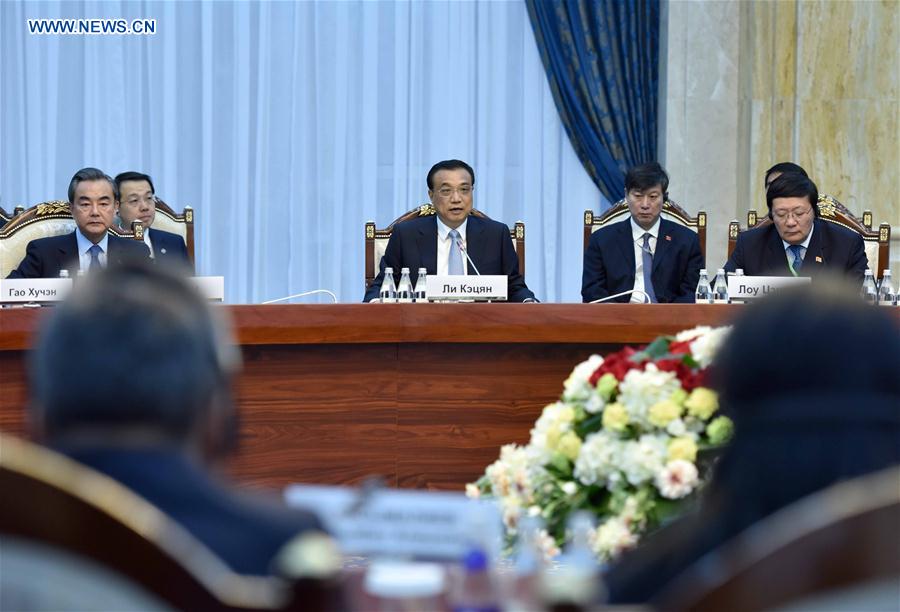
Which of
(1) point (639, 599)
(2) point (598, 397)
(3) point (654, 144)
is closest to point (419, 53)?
(3) point (654, 144)

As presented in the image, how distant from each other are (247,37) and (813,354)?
6.47m

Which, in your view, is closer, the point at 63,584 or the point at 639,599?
the point at 63,584

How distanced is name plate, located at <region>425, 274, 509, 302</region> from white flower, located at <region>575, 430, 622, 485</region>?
2532mm

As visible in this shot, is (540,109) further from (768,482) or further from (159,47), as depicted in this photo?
(768,482)

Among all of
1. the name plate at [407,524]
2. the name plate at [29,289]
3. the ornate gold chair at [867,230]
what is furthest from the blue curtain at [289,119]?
the name plate at [407,524]

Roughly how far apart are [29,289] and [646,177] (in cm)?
261

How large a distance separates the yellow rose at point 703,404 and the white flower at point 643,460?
0.06 metres

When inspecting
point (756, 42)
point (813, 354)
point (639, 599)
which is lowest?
point (639, 599)

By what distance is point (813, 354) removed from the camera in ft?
3.53

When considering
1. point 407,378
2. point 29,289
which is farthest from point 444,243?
point 29,289

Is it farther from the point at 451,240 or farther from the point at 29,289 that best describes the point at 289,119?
the point at 29,289

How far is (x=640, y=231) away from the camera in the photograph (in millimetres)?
5570

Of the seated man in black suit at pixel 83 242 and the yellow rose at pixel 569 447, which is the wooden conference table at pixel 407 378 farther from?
the yellow rose at pixel 569 447

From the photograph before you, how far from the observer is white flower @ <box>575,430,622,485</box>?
1613mm
